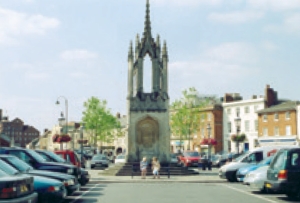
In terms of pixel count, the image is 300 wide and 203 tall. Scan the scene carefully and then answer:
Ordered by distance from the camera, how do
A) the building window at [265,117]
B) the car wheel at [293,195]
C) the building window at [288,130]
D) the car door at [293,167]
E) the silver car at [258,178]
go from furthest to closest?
the building window at [265,117], the building window at [288,130], the silver car at [258,178], the car wheel at [293,195], the car door at [293,167]

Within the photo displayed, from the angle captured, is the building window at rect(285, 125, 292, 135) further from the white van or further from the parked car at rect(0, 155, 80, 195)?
the parked car at rect(0, 155, 80, 195)

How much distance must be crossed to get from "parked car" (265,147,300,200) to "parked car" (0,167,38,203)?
8698 millimetres

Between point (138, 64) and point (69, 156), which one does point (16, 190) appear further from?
point (138, 64)

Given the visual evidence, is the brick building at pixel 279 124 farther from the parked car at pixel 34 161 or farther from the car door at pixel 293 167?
the car door at pixel 293 167

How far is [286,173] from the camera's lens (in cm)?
1695

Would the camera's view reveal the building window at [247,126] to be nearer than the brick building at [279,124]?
No

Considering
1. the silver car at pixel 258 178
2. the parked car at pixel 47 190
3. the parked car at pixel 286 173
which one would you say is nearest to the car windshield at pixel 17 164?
the parked car at pixel 47 190

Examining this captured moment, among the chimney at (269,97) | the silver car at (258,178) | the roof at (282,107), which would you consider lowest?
the silver car at (258,178)

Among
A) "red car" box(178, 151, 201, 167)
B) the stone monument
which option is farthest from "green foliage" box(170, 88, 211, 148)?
the stone monument

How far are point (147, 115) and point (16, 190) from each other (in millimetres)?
26909

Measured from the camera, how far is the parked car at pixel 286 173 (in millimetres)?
16891

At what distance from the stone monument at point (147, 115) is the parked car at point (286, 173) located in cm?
1991

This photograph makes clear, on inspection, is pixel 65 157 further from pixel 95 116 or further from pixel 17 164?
pixel 95 116

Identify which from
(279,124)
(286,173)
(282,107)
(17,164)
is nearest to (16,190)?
(17,164)
